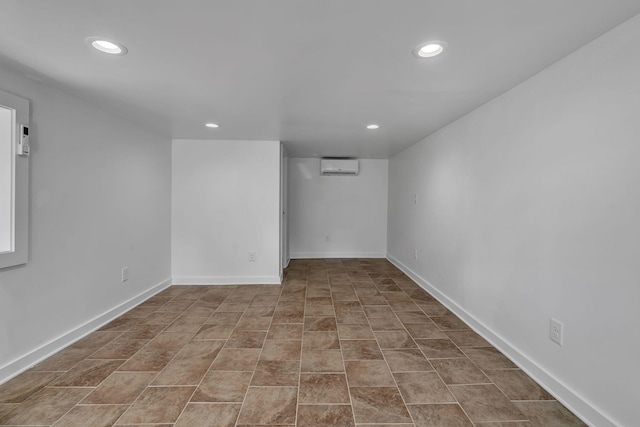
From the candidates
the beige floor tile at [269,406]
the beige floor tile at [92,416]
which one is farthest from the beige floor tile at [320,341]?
the beige floor tile at [92,416]

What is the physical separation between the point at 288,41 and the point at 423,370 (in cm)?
228

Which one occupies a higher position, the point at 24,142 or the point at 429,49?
the point at 429,49

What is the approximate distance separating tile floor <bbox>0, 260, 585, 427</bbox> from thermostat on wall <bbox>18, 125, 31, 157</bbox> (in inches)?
59.5

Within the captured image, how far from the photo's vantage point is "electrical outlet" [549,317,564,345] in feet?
5.40

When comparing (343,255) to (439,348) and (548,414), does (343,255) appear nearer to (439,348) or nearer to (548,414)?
(439,348)

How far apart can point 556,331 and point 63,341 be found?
11.7 ft

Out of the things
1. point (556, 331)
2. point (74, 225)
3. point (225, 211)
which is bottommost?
point (556, 331)

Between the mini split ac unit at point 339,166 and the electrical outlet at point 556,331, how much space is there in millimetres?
4179

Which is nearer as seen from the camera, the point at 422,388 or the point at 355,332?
the point at 422,388

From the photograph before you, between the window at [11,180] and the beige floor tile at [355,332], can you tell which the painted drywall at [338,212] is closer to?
the beige floor tile at [355,332]

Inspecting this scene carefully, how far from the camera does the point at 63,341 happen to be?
2.19 m

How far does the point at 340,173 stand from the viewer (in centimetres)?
559

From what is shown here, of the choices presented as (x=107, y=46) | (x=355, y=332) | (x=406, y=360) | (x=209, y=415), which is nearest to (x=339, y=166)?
(x=355, y=332)

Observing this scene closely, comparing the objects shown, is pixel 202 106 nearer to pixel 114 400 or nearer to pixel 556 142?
pixel 114 400
